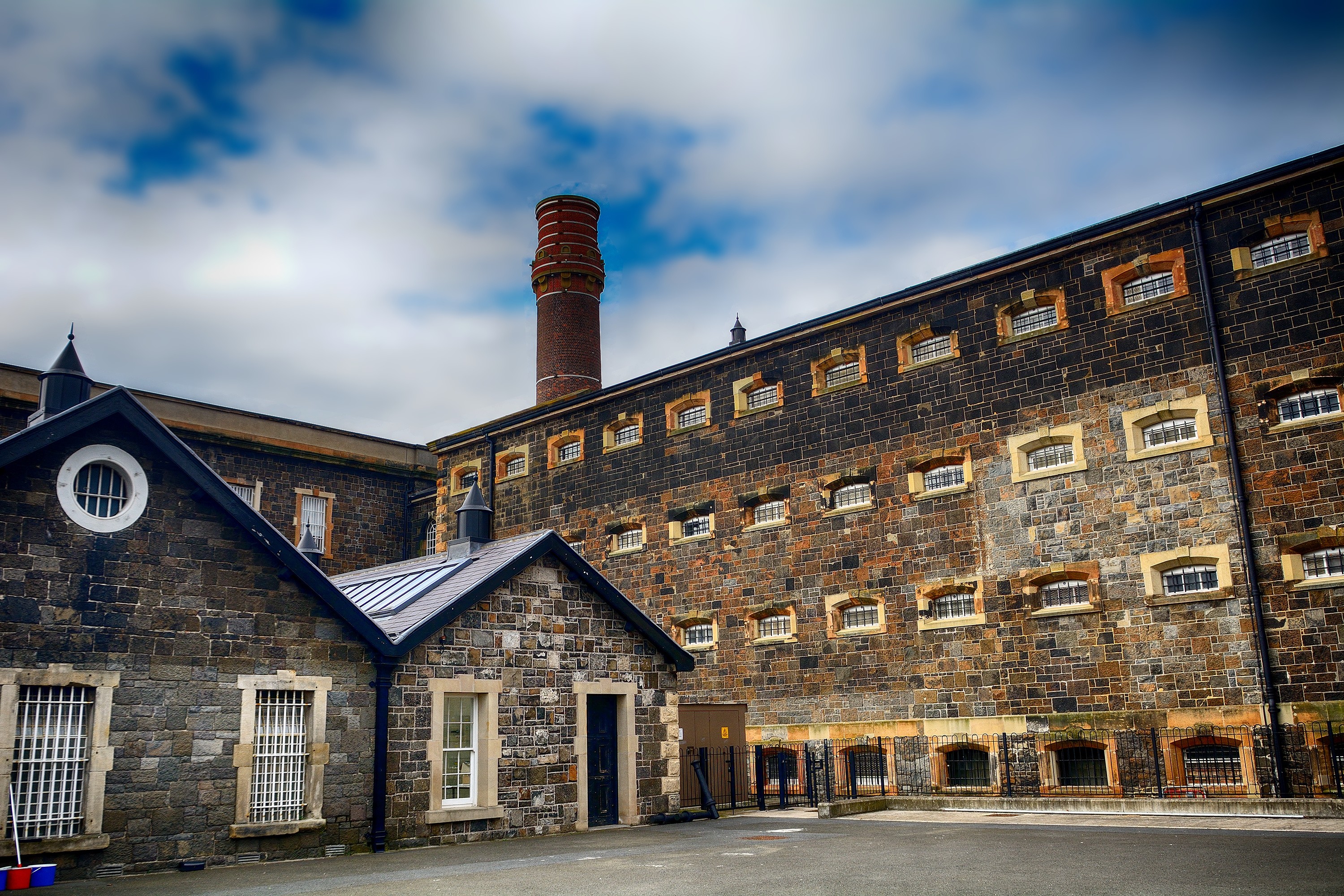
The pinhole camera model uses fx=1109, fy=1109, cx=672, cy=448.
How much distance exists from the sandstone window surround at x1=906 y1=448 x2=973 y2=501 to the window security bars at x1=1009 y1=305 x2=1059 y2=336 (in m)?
2.64

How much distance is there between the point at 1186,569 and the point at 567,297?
23657 millimetres

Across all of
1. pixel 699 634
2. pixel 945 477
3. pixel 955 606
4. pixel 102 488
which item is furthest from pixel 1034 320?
pixel 102 488

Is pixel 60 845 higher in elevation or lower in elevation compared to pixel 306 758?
lower

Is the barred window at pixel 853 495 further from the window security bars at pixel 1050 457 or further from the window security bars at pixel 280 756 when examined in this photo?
the window security bars at pixel 280 756

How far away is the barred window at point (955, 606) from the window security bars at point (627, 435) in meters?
9.33

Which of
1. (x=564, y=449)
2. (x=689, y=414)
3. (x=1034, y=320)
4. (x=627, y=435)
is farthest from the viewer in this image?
(x=564, y=449)

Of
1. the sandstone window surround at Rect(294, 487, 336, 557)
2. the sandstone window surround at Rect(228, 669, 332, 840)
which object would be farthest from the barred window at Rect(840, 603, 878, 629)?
the sandstone window surround at Rect(294, 487, 336, 557)

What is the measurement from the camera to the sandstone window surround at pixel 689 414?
2709 centimetres

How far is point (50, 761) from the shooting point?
12.4m

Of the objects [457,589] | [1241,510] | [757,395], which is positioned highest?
[757,395]

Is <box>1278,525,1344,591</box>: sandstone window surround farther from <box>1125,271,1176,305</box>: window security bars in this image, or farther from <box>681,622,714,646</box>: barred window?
<box>681,622,714,646</box>: barred window

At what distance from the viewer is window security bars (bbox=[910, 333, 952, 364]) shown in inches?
914

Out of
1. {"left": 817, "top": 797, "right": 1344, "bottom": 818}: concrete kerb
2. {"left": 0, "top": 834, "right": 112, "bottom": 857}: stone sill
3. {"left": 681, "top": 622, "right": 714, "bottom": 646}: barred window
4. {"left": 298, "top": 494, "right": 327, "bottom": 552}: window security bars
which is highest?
{"left": 298, "top": 494, "right": 327, "bottom": 552}: window security bars

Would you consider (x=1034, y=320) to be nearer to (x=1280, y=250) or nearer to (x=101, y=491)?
(x=1280, y=250)
